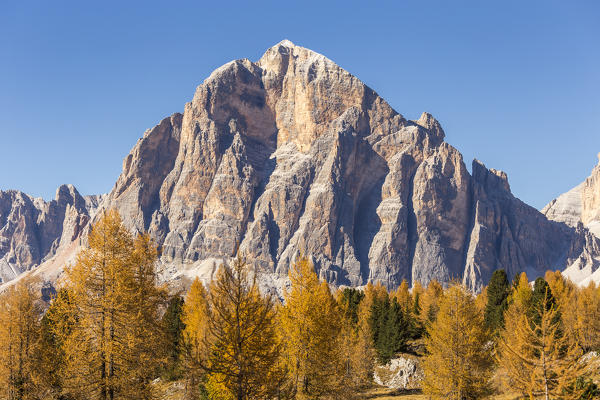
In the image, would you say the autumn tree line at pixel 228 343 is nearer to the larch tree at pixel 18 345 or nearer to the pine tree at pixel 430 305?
the larch tree at pixel 18 345

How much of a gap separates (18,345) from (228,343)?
28.7 m

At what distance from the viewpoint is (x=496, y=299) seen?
237ft

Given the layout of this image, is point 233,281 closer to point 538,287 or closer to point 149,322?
point 149,322

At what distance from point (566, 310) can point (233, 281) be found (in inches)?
2123

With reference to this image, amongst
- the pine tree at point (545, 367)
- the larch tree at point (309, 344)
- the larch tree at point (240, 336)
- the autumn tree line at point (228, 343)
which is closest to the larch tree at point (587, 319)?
the autumn tree line at point (228, 343)

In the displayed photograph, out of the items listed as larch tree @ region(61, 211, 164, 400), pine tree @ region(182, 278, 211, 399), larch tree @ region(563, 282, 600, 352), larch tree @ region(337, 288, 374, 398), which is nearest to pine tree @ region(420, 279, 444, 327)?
larch tree @ region(337, 288, 374, 398)

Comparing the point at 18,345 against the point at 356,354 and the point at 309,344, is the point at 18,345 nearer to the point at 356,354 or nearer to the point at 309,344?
the point at 309,344

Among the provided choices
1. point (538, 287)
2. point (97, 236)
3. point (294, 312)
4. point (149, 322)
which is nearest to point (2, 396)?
point (149, 322)

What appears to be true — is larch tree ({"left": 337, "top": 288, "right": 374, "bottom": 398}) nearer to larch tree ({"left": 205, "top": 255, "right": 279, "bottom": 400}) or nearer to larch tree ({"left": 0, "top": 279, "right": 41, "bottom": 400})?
larch tree ({"left": 0, "top": 279, "right": 41, "bottom": 400})

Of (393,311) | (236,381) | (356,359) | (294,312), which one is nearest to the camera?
(236,381)

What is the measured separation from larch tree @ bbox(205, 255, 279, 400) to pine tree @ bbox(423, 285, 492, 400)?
18.4 meters

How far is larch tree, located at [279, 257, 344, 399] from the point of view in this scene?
3675 centimetres

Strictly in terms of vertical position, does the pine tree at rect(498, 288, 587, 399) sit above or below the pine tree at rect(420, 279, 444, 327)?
below

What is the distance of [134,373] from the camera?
29.2 metres
